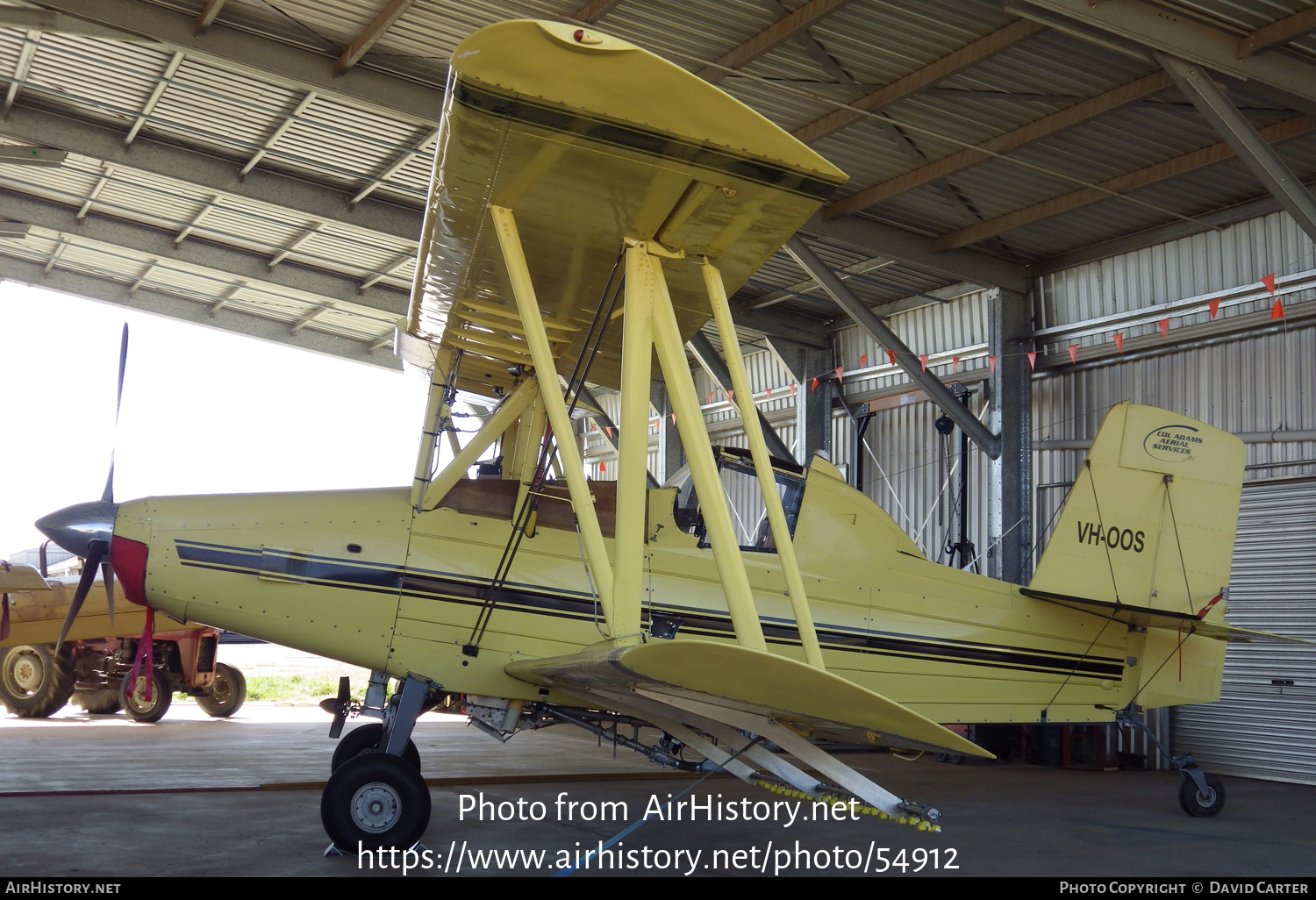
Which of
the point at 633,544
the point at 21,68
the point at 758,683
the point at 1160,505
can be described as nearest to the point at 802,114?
the point at 1160,505

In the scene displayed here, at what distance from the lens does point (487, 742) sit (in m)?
12.8

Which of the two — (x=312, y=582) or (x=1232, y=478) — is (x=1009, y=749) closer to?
(x=1232, y=478)

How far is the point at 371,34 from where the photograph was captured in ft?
33.1

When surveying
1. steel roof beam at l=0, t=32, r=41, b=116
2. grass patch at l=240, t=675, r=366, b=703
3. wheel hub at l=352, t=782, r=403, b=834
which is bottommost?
grass patch at l=240, t=675, r=366, b=703

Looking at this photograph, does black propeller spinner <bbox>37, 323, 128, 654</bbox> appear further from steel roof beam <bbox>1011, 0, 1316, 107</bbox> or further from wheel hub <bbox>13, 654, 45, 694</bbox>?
wheel hub <bbox>13, 654, 45, 694</bbox>

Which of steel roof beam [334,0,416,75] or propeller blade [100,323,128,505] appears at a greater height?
steel roof beam [334,0,416,75]

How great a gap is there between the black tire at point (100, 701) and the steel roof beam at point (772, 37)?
1189cm

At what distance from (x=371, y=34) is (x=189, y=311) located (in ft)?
41.1

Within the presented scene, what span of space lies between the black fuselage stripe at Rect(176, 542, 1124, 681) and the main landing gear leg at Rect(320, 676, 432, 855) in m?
1.03

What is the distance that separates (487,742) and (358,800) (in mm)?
7661

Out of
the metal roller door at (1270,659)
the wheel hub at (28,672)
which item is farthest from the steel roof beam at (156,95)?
the metal roller door at (1270,659)

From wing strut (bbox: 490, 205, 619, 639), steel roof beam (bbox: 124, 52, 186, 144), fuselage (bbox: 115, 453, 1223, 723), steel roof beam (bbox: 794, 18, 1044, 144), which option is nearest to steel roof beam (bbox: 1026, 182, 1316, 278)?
steel roof beam (bbox: 794, 18, 1044, 144)

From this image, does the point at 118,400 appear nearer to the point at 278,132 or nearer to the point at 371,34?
the point at 371,34

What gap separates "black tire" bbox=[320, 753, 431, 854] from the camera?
5.34m
